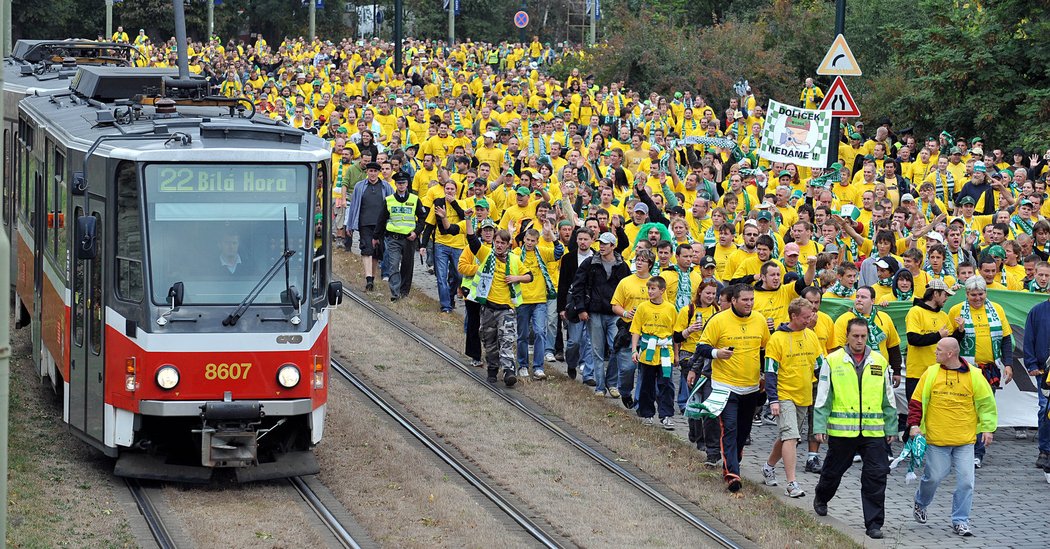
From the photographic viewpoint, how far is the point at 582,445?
581 inches

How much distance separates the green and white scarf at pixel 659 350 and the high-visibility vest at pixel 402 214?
650cm

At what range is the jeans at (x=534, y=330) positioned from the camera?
686 inches

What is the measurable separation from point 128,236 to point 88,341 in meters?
1.05

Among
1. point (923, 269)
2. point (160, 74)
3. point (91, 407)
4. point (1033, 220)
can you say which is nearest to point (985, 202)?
point (1033, 220)

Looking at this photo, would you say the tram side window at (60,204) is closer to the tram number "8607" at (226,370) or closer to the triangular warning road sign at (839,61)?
the tram number "8607" at (226,370)

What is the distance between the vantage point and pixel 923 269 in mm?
16219

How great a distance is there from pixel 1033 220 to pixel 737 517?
9.19 metres

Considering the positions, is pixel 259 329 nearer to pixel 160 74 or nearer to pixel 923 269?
pixel 160 74

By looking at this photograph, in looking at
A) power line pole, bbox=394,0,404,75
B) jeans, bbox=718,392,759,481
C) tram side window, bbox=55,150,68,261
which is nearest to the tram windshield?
tram side window, bbox=55,150,68,261

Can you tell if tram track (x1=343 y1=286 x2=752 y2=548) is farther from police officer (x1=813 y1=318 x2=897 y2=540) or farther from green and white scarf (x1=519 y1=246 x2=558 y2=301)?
green and white scarf (x1=519 y1=246 x2=558 y2=301)

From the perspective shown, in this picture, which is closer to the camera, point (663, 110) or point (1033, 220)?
point (1033, 220)

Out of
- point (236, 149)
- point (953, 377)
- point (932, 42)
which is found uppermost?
point (932, 42)

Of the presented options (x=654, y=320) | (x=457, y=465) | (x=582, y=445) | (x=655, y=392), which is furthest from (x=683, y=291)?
(x=457, y=465)

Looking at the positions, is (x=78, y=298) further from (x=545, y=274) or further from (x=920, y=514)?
(x=920, y=514)
